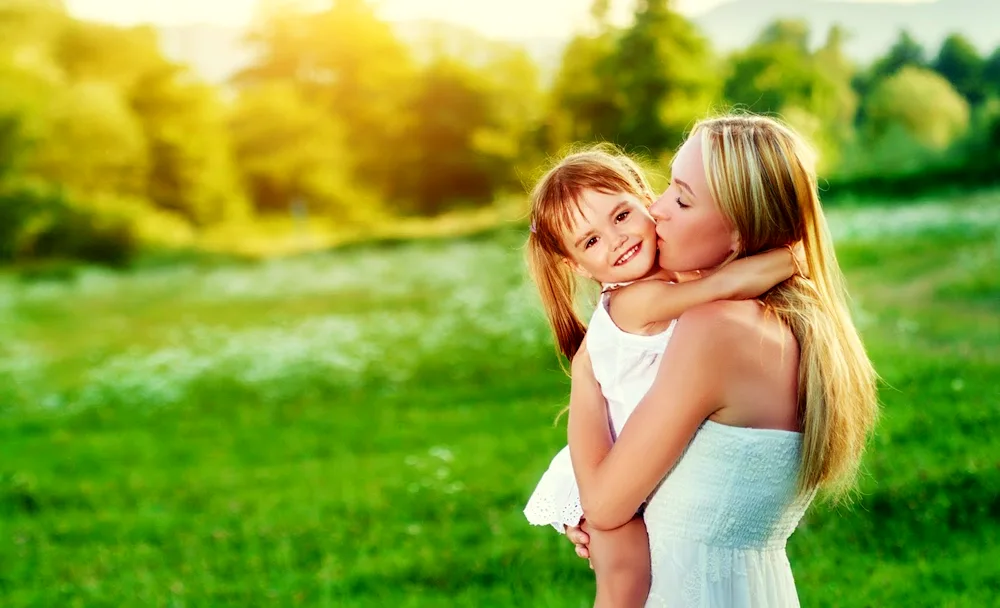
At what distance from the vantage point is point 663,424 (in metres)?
1.75

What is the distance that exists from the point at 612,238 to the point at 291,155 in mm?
12672

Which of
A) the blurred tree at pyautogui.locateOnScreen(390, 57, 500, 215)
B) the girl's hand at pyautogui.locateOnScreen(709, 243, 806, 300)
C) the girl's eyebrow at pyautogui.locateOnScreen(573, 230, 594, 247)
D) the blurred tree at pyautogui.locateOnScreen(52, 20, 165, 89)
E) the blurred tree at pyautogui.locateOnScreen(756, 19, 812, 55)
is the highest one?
the blurred tree at pyautogui.locateOnScreen(52, 20, 165, 89)

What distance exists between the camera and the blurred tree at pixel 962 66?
31.6 ft

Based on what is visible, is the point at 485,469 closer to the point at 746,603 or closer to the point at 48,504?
the point at 48,504

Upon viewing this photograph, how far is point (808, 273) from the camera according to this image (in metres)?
1.92

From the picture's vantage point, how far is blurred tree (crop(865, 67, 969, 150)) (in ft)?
33.8

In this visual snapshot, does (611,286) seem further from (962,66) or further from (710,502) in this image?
(962,66)

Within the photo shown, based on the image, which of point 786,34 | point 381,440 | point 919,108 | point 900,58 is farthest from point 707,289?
point 786,34

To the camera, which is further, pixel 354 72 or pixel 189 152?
pixel 354 72

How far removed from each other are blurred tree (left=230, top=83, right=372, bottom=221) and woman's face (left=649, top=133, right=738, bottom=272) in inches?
498

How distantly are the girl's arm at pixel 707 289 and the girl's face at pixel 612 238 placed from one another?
0.46ft

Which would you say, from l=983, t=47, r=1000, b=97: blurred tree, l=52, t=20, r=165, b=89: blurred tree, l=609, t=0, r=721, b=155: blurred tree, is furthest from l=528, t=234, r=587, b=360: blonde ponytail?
l=52, t=20, r=165, b=89: blurred tree

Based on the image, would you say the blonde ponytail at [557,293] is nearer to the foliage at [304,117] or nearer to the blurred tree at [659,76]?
the blurred tree at [659,76]

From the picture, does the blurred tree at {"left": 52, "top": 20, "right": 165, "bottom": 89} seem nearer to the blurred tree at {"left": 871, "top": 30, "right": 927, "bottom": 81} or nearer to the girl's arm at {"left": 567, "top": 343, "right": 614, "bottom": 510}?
the blurred tree at {"left": 871, "top": 30, "right": 927, "bottom": 81}
